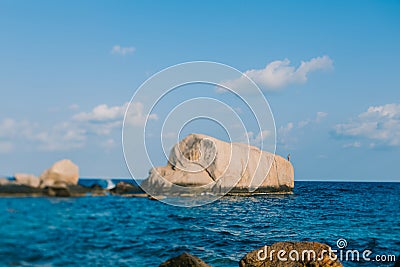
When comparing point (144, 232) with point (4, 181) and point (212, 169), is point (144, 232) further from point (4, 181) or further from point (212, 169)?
point (212, 169)

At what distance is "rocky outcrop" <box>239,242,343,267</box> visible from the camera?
44.1 feet

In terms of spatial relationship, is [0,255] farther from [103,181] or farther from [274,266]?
[274,266]

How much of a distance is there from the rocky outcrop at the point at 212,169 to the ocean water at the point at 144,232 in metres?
3.87

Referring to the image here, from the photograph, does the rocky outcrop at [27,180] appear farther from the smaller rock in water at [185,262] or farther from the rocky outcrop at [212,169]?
the rocky outcrop at [212,169]

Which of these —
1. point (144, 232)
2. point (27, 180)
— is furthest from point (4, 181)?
point (144, 232)

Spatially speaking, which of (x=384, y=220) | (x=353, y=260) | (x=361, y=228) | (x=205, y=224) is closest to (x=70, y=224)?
(x=205, y=224)

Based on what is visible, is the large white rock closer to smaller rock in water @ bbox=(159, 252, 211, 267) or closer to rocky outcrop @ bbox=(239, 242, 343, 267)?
smaller rock in water @ bbox=(159, 252, 211, 267)

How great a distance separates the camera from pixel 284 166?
50.1 m

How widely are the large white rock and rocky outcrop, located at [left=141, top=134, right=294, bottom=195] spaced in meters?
8.73

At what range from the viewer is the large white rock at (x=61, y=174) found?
1734cm

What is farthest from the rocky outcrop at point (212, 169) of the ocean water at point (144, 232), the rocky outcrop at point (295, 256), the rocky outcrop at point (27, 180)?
the rocky outcrop at point (295, 256)

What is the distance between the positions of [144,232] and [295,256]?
26.8ft

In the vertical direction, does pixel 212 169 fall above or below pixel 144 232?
above

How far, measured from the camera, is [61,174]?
17766 mm
